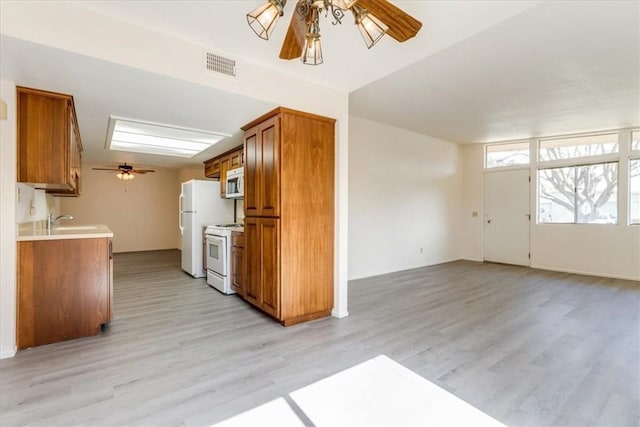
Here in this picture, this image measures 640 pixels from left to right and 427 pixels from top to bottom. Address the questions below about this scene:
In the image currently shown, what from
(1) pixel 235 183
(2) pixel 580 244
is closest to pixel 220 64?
(1) pixel 235 183

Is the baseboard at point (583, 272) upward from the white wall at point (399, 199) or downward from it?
downward

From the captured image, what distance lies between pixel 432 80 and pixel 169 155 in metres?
4.90

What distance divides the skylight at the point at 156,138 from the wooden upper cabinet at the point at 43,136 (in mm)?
700

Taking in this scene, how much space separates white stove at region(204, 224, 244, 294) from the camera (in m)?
4.16

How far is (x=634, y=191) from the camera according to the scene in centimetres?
510

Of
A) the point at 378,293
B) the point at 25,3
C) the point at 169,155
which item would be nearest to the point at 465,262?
the point at 378,293

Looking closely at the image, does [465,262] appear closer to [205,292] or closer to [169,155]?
[205,292]

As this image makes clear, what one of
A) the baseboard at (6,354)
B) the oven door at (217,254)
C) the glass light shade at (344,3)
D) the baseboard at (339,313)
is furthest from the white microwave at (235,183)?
the glass light shade at (344,3)

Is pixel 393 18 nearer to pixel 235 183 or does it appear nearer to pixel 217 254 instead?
Answer: pixel 235 183

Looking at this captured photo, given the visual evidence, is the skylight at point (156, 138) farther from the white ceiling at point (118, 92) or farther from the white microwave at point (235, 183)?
the white microwave at point (235, 183)

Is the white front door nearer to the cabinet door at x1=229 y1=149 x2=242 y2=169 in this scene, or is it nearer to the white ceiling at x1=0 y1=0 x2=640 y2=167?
the white ceiling at x1=0 y1=0 x2=640 y2=167

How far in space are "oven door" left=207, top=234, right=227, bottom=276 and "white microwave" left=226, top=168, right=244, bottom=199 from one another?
760 mm

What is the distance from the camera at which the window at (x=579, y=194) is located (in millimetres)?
5332

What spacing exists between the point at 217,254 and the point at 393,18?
12.2ft
